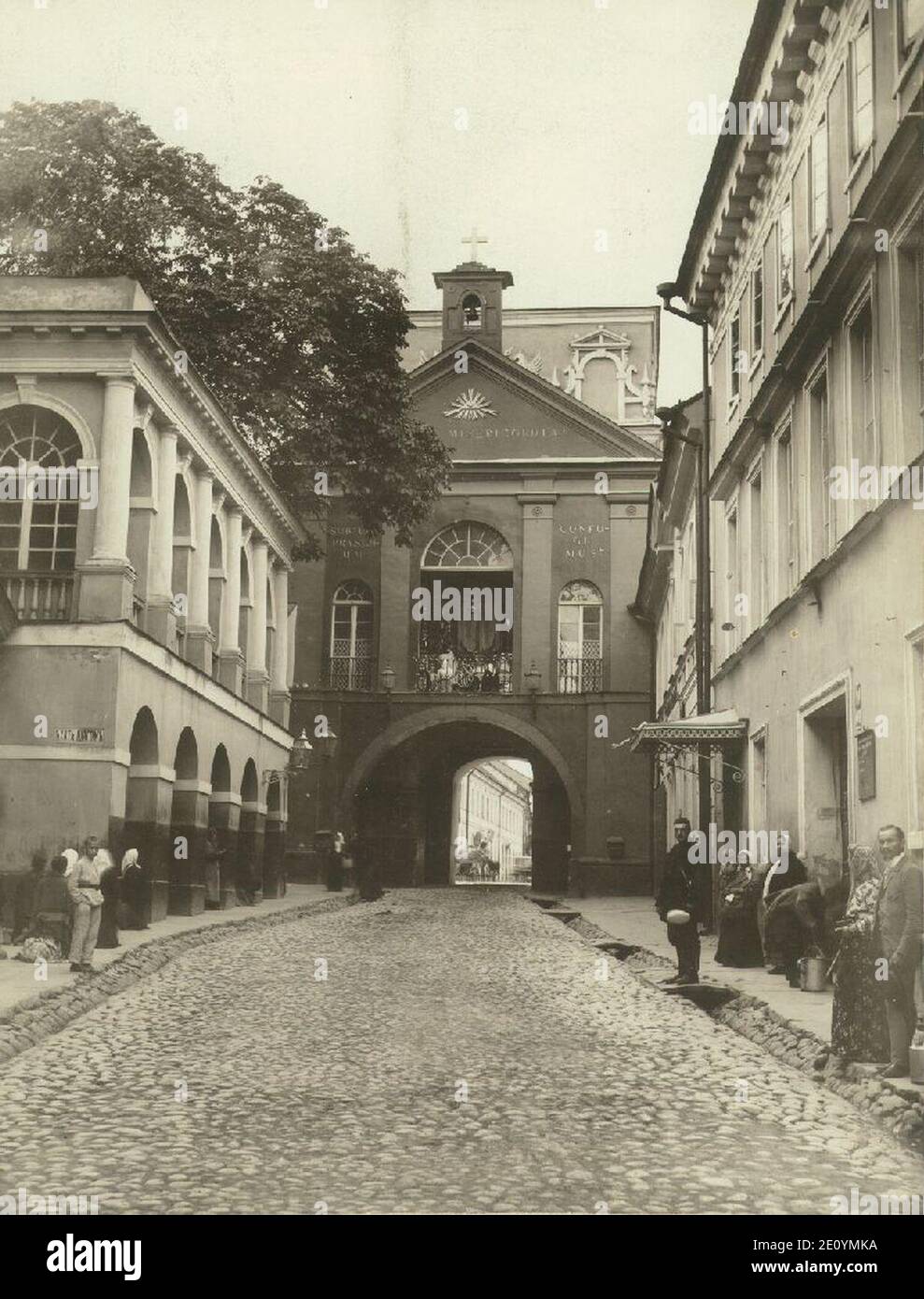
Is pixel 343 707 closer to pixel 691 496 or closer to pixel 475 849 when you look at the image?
pixel 691 496

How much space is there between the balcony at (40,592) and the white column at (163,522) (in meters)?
2.10

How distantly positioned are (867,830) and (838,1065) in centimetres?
375

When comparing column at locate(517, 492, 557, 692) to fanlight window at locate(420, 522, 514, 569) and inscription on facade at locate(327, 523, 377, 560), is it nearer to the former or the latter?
fanlight window at locate(420, 522, 514, 569)

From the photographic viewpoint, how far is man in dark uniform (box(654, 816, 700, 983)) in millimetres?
14086

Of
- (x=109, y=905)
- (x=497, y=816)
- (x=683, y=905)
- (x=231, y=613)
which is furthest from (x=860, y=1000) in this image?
(x=497, y=816)

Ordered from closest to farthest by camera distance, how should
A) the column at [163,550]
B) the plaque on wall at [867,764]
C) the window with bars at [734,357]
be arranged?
the plaque on wall at [867,764] < the window with bars at [734,357] < the column at [163,550]

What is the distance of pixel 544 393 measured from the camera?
41.5 metres

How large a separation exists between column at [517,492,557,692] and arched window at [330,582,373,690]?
3.98 meters

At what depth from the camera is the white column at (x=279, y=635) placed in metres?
33.9

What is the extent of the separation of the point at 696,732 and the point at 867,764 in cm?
758

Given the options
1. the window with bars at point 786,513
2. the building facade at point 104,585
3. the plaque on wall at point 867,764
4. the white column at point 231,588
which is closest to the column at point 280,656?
the white column at point 231,588

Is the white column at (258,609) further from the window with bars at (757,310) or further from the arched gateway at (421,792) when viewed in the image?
the window with bars at (757,310)

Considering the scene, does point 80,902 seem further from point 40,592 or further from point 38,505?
point 38,505

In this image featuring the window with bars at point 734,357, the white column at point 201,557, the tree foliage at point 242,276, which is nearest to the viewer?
the window with bars at point 734,357
